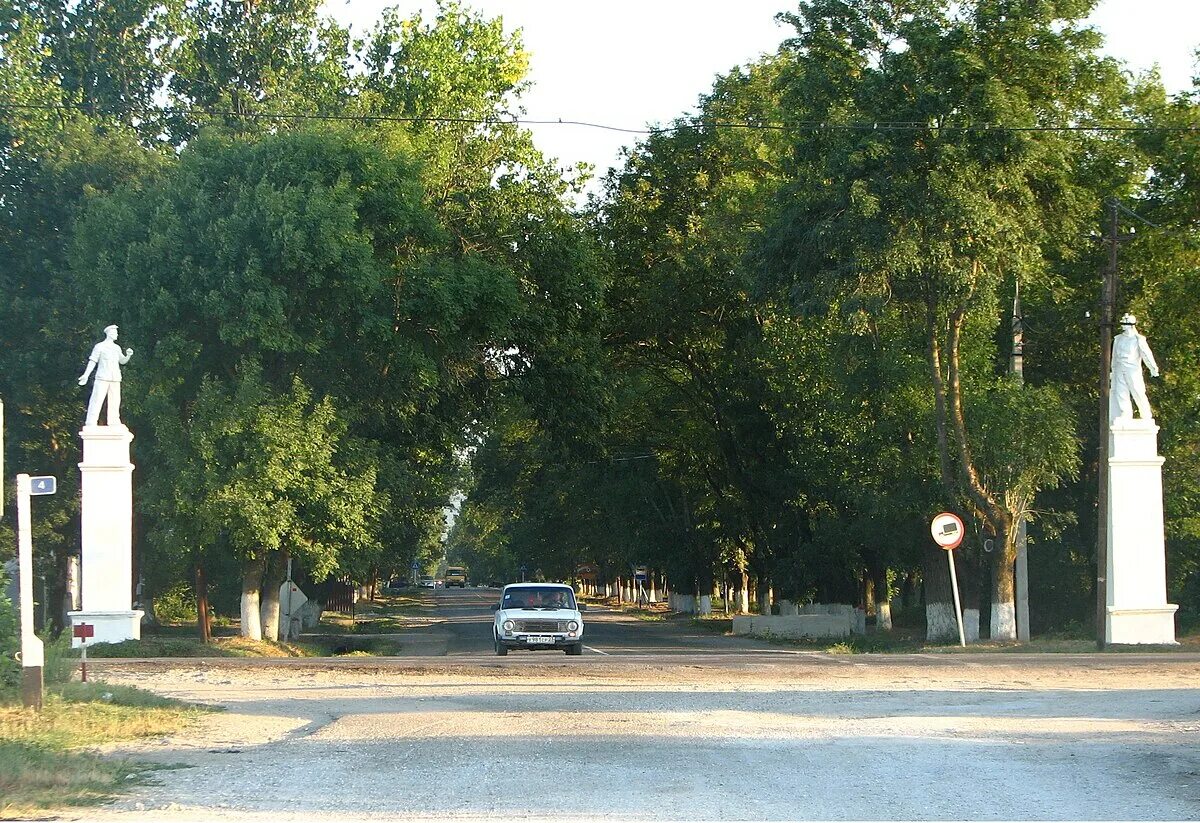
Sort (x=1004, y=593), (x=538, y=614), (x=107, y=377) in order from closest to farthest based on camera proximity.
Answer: (x=107, y=377) → (x=538, y=614) → (x=1004, y=593)

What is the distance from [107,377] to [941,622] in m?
23.0

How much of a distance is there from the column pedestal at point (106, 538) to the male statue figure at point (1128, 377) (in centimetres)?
2069

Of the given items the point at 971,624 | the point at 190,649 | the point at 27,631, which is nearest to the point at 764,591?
the point at 971,624

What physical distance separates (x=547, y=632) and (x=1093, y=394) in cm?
1978

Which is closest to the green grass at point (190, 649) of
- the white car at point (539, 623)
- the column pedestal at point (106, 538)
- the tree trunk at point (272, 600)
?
the column pedestal at point (106, 538)

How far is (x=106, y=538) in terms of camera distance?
95.5 ft

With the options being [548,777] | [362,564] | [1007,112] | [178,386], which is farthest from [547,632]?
[548,777]

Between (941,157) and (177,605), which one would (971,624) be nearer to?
(941,157)

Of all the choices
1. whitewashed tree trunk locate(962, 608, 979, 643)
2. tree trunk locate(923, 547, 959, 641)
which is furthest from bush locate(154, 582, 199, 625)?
whitewashed tree trunk locate(962, 608, 979, 643)

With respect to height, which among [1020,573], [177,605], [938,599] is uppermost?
[1020,573]

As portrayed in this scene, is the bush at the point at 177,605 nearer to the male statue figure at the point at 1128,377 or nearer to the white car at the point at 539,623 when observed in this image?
the white car at the point at 539,623

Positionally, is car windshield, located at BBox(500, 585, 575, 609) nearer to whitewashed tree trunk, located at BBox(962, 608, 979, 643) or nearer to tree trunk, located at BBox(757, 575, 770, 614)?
whitewashed tree trunk, located at BBox(962, 608, 979, 643)

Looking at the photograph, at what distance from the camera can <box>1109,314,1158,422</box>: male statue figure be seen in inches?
1150

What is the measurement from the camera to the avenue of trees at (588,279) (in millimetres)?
31578
